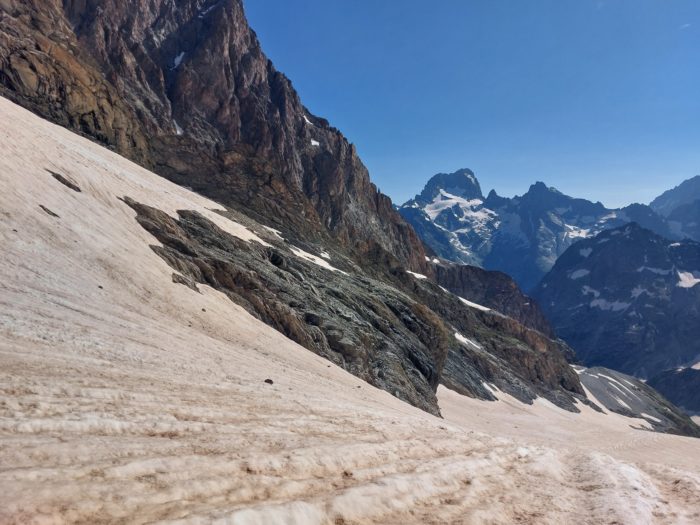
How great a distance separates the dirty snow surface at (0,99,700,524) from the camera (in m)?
5.89

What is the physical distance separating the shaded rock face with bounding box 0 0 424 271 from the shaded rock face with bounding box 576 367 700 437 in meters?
62.1

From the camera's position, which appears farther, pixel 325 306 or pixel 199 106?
pixel 199 106

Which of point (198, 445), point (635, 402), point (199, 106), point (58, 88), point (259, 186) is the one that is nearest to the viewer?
point (198, 445)

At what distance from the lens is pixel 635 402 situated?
13062cm

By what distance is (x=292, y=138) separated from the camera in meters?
144

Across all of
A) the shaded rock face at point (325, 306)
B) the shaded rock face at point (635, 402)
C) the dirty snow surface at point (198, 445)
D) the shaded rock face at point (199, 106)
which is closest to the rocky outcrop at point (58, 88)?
the shaded rock face at point (199, 106)

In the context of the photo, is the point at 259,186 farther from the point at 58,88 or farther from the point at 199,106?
the point at 199,106

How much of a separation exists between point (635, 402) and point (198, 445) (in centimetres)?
15020

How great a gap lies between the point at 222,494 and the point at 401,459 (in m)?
4.57

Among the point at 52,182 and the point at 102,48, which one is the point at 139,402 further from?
the point at 102,48

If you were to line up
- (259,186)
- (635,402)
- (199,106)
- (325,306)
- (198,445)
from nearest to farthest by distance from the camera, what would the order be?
(198,445) < (325,306) < (259,186) < (199,106) < (635,402)

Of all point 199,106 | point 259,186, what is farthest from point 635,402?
point 199,106

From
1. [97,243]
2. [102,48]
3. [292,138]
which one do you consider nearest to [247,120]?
[292,138]

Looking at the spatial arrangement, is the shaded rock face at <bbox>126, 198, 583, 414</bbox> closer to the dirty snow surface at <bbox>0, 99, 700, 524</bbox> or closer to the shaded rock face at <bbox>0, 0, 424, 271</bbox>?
the dirty snow surface at <bbox>0, 99, 700, 524</bbox>
